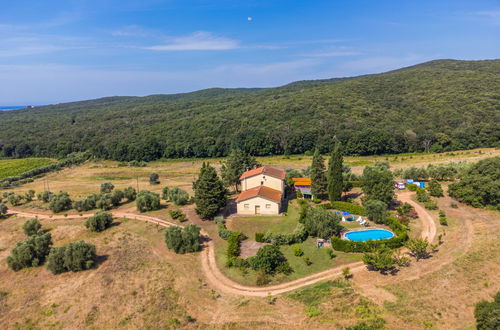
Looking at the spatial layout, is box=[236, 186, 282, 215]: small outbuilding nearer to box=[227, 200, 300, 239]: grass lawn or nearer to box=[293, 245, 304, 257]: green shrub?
box=[227, 200, 300, 239]: grass lawn

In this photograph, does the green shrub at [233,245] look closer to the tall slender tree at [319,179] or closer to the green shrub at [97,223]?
the tall slender tree at [319,179]

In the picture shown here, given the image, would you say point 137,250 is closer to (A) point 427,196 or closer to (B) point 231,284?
(B) point 231,284

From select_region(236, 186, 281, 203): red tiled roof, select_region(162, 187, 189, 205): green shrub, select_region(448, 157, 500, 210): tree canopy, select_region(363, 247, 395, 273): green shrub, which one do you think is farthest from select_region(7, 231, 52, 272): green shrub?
select_region(448, 157, 500, 210): tree canopy

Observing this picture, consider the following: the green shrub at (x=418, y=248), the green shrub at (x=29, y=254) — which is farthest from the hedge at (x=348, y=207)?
the green shrub at (x=29, y=254)

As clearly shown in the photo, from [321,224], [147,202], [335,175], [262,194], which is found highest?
[335,175]

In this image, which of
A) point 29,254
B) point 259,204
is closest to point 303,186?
point 259,204

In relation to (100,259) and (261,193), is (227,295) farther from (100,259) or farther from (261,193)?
(261,193)
